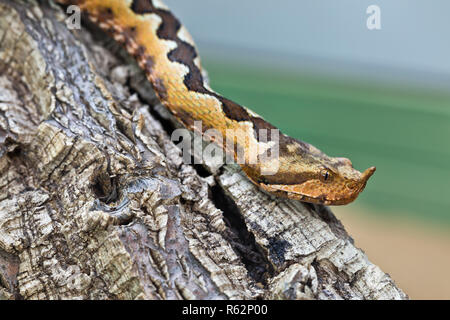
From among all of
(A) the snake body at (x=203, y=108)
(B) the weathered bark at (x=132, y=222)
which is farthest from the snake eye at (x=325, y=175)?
(B) the weathered bark at (x=132, y=222)

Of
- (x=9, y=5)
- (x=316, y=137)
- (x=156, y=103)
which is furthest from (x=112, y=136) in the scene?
(x=316, y=137)

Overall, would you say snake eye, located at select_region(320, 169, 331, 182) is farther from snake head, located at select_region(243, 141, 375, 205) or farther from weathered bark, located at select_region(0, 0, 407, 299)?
weathered bark, located at select_region(0, 0, 407, 299)

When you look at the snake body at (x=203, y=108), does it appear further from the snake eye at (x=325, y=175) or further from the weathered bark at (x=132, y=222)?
the weathered bark at (x=132, y=222)

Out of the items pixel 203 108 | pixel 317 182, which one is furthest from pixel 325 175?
pixel 203 108

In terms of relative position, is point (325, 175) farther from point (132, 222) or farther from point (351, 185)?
point (132, 222)

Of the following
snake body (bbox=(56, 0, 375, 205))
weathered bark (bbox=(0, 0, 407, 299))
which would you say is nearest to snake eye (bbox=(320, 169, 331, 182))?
snake body (bbox=(56, 0, 375, 205))
